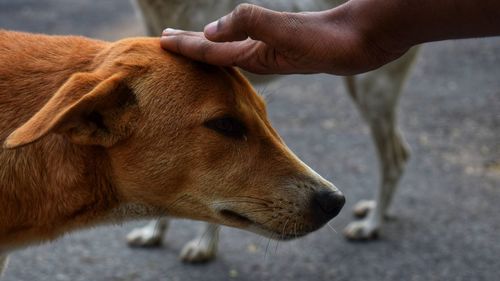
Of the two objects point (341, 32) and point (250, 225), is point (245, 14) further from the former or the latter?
point (250, 225)

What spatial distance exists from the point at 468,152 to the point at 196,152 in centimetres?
437

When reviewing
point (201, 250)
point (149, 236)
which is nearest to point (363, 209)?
point (201, 250)

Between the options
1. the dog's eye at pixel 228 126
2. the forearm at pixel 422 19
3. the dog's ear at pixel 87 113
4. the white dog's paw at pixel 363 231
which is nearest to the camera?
the dog's ear at pixel 87 113

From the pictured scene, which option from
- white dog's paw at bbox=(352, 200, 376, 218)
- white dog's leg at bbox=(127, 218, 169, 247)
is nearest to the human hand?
white dog's leg at bbox=(127, 218, 169, 247)

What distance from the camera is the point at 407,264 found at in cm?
466

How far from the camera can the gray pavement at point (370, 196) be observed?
179 inches

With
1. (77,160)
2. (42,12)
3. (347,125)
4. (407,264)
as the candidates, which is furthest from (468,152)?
(42,12)

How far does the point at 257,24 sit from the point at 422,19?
1.83 ft

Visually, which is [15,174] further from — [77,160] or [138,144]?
[138,144]

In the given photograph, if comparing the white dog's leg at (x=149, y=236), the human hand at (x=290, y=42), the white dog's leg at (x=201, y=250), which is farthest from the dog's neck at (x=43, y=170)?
the white dog's leg at (x=149, y=236)

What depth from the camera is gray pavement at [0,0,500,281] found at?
14.9 feet

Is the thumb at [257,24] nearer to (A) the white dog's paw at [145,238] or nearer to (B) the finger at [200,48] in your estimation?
(B) the finger at [200,48]

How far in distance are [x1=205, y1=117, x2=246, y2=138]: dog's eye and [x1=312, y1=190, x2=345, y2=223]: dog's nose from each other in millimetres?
363

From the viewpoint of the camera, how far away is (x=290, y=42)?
253 centimetres
